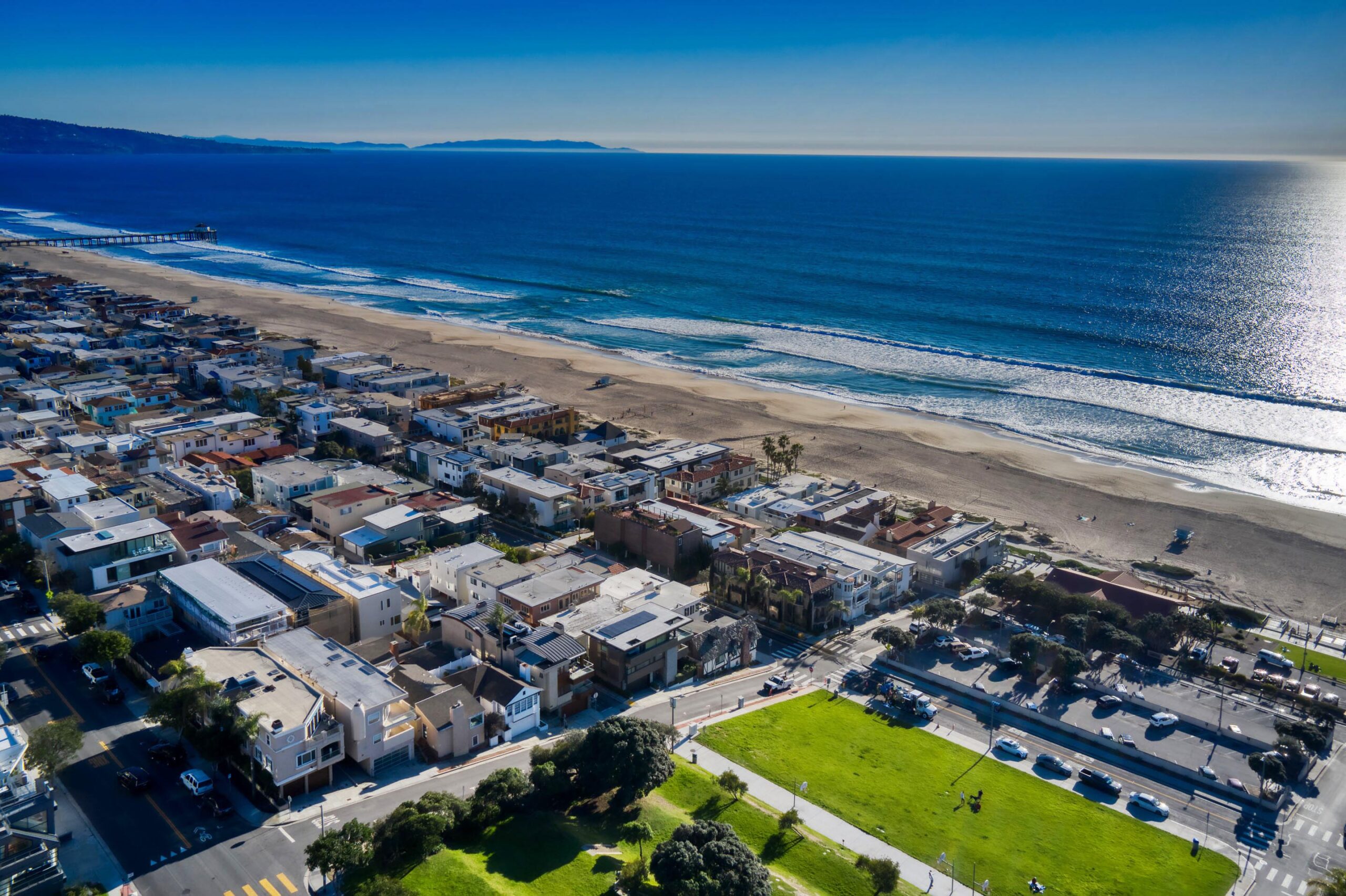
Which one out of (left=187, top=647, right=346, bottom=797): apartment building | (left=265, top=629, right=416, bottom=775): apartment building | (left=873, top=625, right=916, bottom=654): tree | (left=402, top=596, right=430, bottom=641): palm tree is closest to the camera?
(left=187, top=647, right=346, bottom=797): apartment building

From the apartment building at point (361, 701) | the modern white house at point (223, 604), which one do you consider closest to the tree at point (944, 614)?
the apartment building at point (361, 701)

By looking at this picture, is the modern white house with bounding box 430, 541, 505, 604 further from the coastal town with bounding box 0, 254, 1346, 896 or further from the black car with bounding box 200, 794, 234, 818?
the black car with bounding box 200, 794, 234, 818

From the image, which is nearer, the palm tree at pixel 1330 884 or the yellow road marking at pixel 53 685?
the palm tree at pixel 1330 884

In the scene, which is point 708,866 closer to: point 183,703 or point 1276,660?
point 183,703

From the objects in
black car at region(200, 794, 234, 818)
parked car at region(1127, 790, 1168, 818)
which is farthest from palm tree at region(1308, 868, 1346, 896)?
black car at region(200, 794, 234, 818)

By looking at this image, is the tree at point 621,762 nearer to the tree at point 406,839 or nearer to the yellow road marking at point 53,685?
the tree at point 406,839

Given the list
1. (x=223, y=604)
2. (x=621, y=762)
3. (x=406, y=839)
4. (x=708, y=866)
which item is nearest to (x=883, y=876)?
(x=708, y=866)
